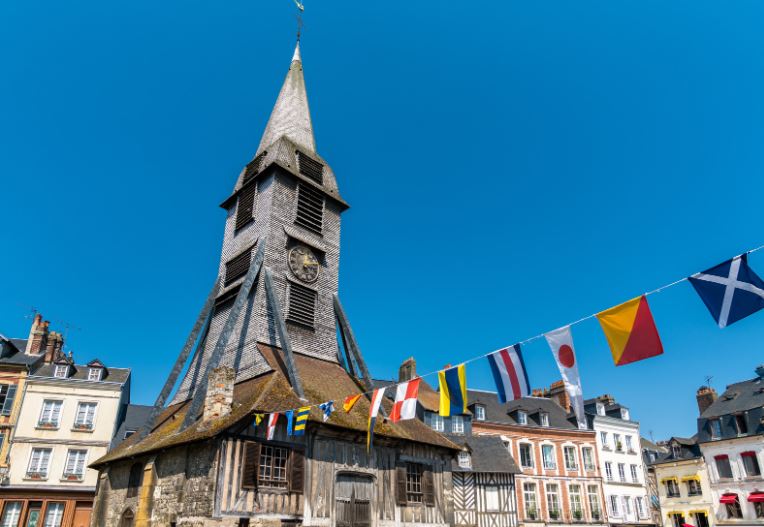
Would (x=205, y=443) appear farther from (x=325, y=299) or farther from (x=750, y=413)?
(x=750, y=413)

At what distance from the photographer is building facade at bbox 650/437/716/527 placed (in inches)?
1177

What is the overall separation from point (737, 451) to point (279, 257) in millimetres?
27302

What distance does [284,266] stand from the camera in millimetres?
18562

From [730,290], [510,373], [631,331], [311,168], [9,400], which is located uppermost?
[311,168]

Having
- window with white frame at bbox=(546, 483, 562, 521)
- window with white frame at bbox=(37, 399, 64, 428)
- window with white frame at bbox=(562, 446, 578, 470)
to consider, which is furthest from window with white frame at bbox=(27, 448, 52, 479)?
window with white frame at bbox=(562, 446, 578, 470)

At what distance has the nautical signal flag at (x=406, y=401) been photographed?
11188mm

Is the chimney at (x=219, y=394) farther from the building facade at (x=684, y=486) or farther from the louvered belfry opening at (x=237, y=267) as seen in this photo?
the building facade at (x=684, y=486)

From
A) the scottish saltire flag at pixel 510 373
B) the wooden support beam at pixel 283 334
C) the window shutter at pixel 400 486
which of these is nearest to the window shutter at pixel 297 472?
the wooden support beam at pixel 283 334

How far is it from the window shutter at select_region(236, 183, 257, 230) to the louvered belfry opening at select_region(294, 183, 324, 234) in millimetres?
1796

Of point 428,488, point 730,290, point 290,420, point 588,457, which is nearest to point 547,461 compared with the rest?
point 588,457

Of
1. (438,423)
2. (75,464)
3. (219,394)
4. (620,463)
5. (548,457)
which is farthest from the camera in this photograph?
(620,463)

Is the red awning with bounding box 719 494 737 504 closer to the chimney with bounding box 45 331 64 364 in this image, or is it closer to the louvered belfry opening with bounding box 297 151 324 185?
the louvered belfry opening with bounding box 297 151 324 185

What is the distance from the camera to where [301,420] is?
12.5 m

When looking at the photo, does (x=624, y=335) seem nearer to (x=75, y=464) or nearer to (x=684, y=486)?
(x=75, y=464)
